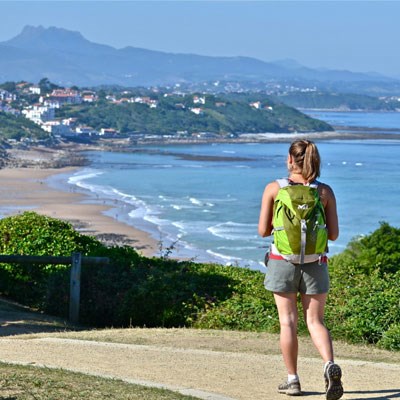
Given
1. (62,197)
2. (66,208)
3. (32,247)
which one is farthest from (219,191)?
(32,247)

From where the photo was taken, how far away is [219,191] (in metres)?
61.2

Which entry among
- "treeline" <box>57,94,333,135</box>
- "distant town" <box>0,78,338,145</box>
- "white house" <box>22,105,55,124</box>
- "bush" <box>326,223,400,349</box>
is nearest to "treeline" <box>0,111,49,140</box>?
"distant town" <box>0,78,338,145</box>

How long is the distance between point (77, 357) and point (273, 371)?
157cm

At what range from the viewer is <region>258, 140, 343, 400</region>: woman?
249 inches

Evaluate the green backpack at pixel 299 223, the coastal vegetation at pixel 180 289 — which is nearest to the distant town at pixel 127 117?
the coastal vegetation at pixel 180 289

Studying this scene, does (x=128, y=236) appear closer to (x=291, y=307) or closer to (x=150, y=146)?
(x=291, y=307)

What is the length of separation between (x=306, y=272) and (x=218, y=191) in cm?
5486

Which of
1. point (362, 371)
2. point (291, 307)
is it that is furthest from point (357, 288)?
point (291, 307)

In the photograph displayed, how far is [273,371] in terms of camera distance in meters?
7.59

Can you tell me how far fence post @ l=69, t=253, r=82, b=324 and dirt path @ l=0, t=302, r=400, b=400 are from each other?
1.18 metres

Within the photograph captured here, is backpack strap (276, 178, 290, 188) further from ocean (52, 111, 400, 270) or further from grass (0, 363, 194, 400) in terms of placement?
ocean (52, 111, 400, 270)

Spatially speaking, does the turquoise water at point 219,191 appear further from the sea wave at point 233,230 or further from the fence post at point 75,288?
the fence post at point 75,288

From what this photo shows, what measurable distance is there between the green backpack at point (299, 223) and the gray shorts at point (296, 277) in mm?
67

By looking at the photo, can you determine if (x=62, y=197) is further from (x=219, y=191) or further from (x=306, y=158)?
(x=306, y=158)
